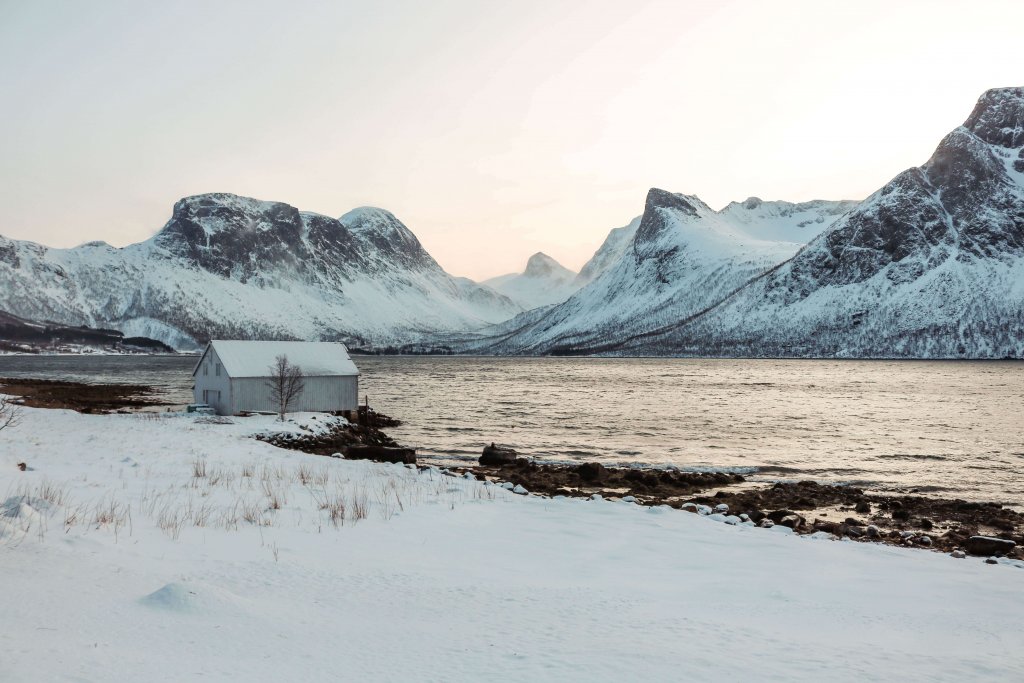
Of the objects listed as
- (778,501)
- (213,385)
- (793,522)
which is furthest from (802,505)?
(213,385)

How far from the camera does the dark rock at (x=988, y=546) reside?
1736 cm

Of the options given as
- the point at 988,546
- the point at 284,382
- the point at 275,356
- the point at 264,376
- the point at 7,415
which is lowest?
the point at 988,546

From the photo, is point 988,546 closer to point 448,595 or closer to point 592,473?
point 592,473

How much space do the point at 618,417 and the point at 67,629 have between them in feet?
180

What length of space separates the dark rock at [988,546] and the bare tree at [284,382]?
41.6 metres

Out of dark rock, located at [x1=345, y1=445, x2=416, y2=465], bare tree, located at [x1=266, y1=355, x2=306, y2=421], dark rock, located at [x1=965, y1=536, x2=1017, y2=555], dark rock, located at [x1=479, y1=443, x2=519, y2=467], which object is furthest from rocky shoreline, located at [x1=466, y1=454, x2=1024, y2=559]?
bare tree, located at [x1=266, y1=355, x2=306, y2=421]

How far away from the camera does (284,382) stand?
165 feet

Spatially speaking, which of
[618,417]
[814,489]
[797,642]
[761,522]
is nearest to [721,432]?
[618,417]

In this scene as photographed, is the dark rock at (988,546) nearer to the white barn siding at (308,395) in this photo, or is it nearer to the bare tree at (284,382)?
the bare tree at (284,382)

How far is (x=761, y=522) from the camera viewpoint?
64.3 feet

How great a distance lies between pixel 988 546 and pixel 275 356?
45411 millimetres

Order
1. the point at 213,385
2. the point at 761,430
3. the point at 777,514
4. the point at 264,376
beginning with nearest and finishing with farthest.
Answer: the point at 777,514
the point at 264,376
the point at 761,430
the point at 213,385

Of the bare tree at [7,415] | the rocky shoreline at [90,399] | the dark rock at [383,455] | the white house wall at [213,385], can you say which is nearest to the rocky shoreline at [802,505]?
the dark rock at [383,455]

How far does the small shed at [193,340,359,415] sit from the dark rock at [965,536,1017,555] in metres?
43.7
